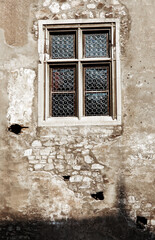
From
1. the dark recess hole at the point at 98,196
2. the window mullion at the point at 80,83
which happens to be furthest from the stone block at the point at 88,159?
the window mullion at the point at 80,83

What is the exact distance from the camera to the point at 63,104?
235 inches

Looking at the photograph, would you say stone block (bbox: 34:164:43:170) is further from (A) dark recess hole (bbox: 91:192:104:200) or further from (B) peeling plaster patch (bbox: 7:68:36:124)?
(A) dark recess hole (bbox: 91:192:104:200)

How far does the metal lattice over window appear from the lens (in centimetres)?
589

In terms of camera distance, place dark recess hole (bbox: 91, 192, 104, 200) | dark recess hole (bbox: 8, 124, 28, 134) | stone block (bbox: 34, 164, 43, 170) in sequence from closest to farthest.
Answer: dark recess hole (bbox: 91, 192, 104, 200) < stone block (bbox: 34, 164, 43, 170) < dark recess hole (bbox: 8, 124, 28, 134)

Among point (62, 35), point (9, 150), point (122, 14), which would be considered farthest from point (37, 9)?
point (9, 150)

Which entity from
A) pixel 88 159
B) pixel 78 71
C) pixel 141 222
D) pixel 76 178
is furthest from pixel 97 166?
pixel 78 71

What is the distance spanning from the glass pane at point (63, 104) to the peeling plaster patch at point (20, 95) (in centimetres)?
41

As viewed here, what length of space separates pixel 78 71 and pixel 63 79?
1.00 ft

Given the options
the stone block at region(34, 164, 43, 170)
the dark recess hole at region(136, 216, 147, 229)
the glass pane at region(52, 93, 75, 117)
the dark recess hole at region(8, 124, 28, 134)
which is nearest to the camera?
the dark recess hole at region(136, 216, 147, 229)

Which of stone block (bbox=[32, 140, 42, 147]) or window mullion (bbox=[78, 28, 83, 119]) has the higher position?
window mullion (bbox=[78, 28, 83, 119])

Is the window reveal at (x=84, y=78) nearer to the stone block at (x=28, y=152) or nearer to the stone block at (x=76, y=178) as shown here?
the stone block at (x=28, y=152)

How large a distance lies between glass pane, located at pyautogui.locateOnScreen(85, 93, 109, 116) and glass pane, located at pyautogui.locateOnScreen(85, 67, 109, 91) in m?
0.12

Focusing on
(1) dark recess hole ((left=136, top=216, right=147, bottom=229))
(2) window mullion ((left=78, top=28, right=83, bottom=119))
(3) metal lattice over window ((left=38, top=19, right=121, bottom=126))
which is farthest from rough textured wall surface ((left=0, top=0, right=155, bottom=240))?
(2) window mullion ((left=78, top=28, right=83, bottom=119))

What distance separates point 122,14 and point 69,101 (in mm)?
1739
